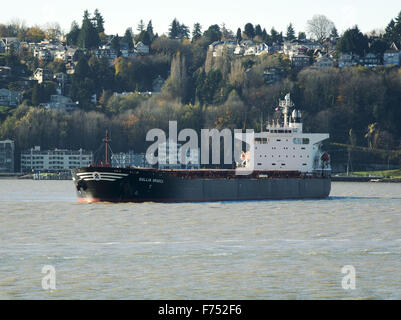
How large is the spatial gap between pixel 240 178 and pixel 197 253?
39924 millimetres

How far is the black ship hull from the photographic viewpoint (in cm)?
6588

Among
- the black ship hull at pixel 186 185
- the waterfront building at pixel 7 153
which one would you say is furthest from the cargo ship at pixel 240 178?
the waterfront building at pixel 7 153

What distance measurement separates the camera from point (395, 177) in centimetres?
16188

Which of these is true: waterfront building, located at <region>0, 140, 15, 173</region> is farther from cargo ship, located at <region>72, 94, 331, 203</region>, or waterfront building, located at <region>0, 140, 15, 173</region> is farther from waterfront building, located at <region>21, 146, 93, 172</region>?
cargo ship, located at <region>72, 94, 331, 203</region>

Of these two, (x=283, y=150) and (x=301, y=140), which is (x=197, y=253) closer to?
(x=283, y=150)

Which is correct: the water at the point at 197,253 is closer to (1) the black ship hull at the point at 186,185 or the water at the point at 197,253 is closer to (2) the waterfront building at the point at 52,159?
(1) the black ship hull at the point at 186,185

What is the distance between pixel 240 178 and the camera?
76500 millimetres

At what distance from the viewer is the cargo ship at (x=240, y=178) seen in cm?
6606

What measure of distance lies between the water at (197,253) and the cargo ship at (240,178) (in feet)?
18.9

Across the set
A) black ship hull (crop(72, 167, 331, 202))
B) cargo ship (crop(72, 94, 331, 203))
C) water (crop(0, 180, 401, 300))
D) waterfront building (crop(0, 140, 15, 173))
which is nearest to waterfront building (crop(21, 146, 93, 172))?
waterfront building (crop(0, 140, 15, 173))

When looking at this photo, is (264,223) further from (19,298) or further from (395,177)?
(395,177)

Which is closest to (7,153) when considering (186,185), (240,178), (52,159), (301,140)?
(52,159)
